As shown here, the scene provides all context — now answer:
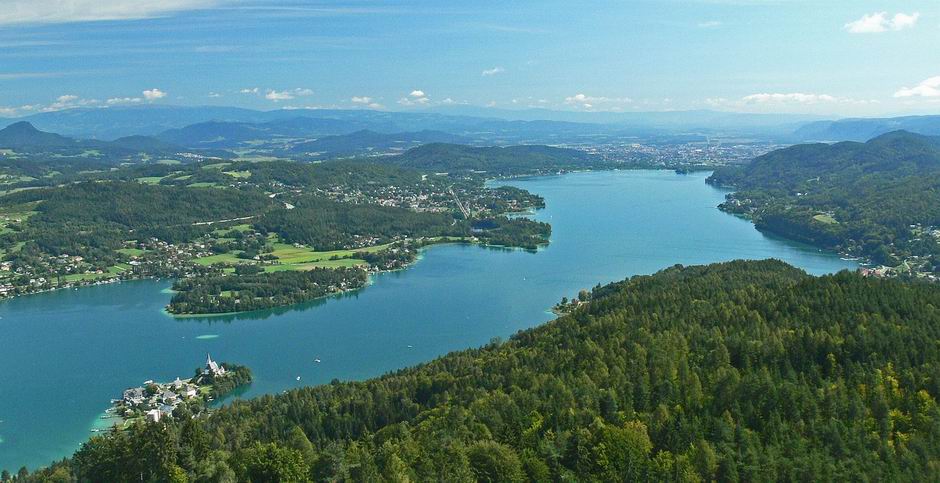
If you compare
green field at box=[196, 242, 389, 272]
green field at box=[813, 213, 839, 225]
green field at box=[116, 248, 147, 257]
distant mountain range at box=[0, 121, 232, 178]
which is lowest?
green field at box=[196, 242, 389, 272]

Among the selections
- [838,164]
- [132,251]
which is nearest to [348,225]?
[132,251]

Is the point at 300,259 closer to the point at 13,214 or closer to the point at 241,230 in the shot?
the point at 241,230

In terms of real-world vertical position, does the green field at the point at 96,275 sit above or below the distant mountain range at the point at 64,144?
below

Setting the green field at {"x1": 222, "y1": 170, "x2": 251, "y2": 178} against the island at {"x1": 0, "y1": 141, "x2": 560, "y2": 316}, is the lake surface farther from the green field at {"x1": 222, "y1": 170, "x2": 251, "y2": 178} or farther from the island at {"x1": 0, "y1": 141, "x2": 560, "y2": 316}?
the green field at {"x1": 222, "y1": 170, "x2": 251, "y2": 178}

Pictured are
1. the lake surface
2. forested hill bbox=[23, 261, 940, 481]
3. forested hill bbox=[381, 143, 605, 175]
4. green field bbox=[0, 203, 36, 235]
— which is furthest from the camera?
forested hill bbox=[381, 143, 605, 175]

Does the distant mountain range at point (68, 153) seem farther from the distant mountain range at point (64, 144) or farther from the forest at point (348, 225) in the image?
the forest at point (348, 225)

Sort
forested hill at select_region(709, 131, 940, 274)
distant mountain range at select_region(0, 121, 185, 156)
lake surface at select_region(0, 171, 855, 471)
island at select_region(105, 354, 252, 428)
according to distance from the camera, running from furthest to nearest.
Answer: distant mountain range at select_region(0, 121, 185, 156), forested hill at select_region(709, 131, 940, 274), lake surface at select_region(0, 171, 855, 471), island at select_region(105, 354, 252, 428)

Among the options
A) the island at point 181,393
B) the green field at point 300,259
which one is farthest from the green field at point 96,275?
the island at point 181,393

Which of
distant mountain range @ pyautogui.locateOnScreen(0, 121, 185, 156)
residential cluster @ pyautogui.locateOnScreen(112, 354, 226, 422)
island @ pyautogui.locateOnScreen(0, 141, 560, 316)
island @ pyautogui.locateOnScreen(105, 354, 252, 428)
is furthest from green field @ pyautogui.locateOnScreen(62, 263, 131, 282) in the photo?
distant mountain range @ pyautogui.locateOnScreen(0, 121, 185, 156)
